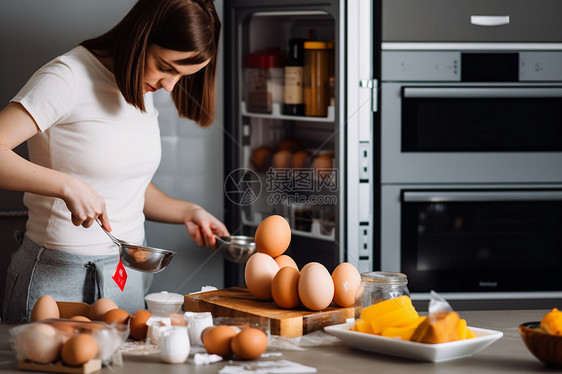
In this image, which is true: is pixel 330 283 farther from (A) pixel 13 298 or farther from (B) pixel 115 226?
(A) pixel 13 298

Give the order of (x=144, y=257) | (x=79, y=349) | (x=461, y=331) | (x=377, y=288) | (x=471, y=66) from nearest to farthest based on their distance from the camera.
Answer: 1. (x=79, y=349)
2. (x=461, y=331)
3. (x=377, y=288)
4. (x=144, y=257)
5. (x=471, y=66)

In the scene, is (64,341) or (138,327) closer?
(64,341)

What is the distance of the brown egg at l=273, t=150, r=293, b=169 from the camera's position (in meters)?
2.50

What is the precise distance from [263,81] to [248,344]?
1533mm

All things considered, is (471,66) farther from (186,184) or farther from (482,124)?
(186,184)

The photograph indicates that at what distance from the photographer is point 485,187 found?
8.01 ft

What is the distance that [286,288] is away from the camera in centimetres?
131

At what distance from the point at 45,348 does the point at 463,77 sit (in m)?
1.76

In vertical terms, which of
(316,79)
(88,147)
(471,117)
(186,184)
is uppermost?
(316,79)

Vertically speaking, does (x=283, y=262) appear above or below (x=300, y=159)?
below

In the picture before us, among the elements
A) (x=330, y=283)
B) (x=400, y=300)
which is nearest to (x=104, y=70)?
(x=330, y=283)

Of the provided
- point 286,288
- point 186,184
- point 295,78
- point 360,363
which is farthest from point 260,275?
point 295,78

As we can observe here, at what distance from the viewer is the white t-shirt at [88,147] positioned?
5.30ft

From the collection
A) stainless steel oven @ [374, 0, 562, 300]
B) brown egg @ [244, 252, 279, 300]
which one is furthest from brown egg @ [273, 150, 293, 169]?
brown egg @ [244, 252, 279, 300]
